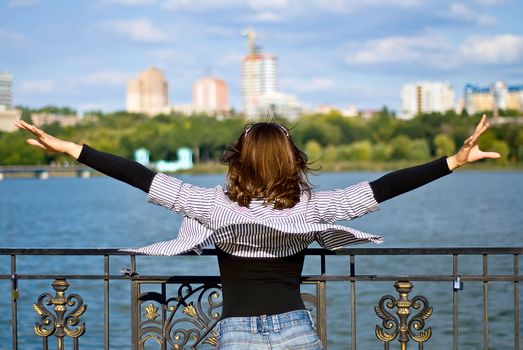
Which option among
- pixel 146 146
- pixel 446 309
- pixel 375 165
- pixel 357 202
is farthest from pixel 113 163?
pixel 146 146

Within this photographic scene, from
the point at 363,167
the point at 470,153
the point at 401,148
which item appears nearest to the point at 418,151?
the point at 401,148

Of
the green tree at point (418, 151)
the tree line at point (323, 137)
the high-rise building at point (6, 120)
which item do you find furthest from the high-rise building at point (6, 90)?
the green tree at point (418, 151)

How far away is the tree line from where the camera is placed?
113 m

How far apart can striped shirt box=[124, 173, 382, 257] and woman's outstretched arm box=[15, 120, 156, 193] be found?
6 centimetres

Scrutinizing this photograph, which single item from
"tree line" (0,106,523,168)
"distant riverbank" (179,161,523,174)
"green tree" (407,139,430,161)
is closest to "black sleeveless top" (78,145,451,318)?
"distant riverbank" (179,161,523,174)

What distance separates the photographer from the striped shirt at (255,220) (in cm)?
305

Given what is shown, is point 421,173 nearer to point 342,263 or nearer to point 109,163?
point 109,163

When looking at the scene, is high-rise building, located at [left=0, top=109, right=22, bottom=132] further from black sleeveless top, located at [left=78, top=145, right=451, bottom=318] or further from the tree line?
black sleeveless top, located at [left=78, top=145, right=451, bottom=318]

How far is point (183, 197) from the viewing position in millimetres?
3250

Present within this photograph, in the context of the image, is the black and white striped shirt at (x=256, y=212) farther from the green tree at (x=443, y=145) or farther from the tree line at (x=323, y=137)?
the green tree at (x=443, y=145)

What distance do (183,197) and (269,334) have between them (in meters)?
0.56

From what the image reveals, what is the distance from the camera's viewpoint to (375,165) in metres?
111

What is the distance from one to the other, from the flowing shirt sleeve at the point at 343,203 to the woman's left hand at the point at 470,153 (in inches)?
15.4

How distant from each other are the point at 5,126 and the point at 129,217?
94.1 m
